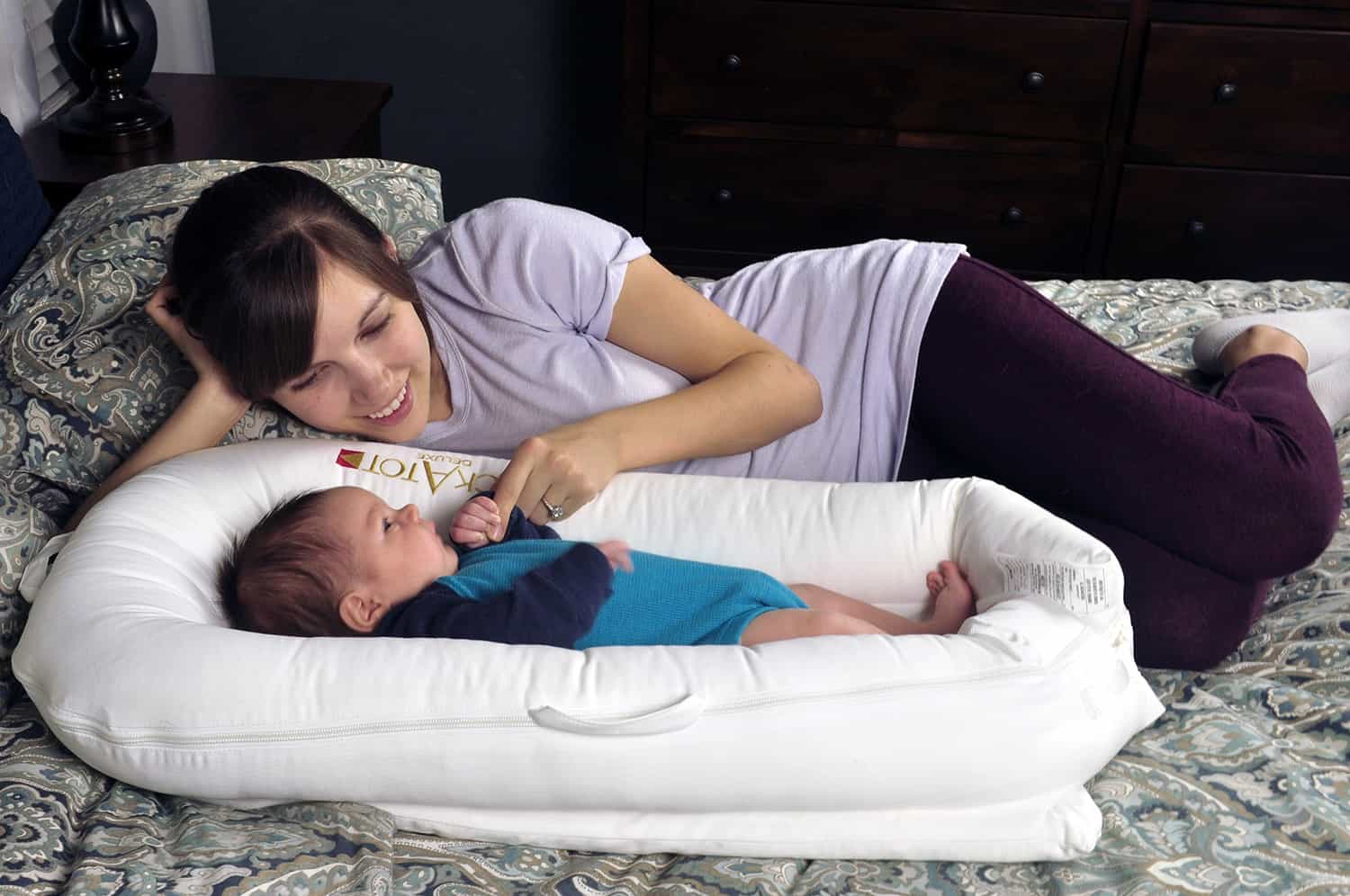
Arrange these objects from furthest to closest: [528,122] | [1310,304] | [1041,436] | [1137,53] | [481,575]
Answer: [528,122] → [1137,53] → [1310,304] → [1041,436] → [481,575]

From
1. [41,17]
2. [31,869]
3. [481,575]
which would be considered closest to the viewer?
[31,869]

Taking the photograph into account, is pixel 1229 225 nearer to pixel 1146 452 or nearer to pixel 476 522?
pixel 1146 452

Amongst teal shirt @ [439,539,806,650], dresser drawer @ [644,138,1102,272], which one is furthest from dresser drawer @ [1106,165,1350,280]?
teal shirt @ [439,539,806,650]

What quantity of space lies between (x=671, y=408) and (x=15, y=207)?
872mm

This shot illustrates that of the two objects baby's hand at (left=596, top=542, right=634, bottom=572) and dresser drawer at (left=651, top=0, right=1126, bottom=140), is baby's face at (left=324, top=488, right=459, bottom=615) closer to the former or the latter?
baby's hand at (left=596, top=542, right=634, bottom=572)

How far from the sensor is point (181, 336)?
4.53 ft

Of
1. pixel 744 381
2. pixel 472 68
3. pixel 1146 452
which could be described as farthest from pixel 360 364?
pixel 472 68

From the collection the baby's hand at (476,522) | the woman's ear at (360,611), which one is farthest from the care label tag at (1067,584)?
the woman's ear at (360,611)

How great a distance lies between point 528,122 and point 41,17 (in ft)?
4.20

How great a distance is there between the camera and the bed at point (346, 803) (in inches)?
39.4

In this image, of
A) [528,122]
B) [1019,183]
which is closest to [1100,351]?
[1019,183]

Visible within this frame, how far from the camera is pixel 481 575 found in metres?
1.30

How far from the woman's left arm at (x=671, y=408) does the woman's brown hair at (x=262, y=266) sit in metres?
0.25

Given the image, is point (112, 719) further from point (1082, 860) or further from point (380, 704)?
point (1082, 860)
